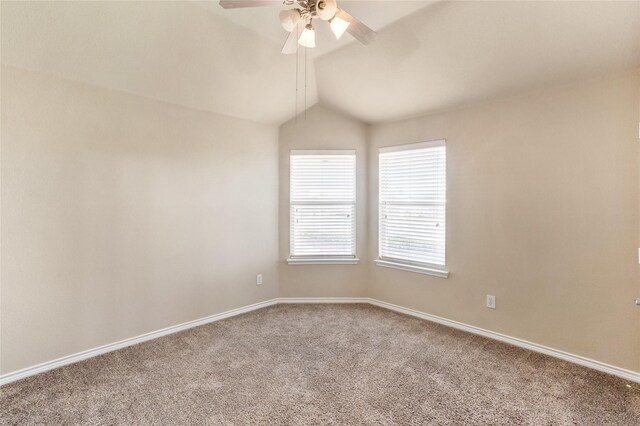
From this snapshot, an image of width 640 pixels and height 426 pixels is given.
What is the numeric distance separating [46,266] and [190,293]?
1.26 metres

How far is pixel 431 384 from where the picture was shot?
2318mm

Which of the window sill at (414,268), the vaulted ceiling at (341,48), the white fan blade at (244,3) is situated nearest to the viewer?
the white fan blade at (244,3)

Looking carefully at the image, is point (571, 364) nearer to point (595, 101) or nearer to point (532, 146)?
point (532, 146)

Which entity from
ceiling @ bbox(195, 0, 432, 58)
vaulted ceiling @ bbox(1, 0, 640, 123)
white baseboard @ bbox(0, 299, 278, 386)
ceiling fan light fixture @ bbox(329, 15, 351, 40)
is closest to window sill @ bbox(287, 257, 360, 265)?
white baseboard @ bbox(0, 299, 278, 386)

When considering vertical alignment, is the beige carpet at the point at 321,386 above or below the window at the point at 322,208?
below

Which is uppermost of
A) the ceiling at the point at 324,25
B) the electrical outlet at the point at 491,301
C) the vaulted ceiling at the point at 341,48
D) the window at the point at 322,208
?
the ceiling at the point at 324,25

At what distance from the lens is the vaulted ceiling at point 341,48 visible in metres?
2.16

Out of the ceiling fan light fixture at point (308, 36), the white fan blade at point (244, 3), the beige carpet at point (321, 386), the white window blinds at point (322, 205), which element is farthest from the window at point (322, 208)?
the white fan blade at point (244, 3)

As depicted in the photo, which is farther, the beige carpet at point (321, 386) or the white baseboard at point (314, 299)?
the white baseboard at point (314, 299)

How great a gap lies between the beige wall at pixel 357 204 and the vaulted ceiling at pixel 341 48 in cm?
69

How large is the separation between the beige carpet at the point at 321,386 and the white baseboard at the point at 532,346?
0.10 metres

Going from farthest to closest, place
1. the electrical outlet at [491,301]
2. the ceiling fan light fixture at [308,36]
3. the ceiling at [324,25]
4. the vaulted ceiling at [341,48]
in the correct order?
the electrical outlet at [491,301], the ceiling at [324,25], the vaulted ceiling at [341,48], the ceiling fan light fixture at [308,36]

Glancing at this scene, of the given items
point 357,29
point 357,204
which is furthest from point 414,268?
point 357,29

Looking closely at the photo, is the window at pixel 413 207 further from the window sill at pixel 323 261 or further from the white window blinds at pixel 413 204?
the window sill at pixel 323 261
